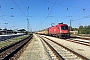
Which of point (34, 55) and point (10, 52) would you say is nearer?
point (34, 55)

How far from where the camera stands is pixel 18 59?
37.6 feet

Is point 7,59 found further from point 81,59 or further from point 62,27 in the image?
point 62,27

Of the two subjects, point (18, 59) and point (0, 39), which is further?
point (0, 39)

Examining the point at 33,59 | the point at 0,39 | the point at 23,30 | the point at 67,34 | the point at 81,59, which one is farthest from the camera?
the point at 23,30

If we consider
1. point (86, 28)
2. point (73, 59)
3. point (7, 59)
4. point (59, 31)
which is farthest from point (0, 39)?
point (86, 28)

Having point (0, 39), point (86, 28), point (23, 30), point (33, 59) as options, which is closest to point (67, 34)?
point (0, 39)

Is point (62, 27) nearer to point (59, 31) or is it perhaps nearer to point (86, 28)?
point (59, 31)

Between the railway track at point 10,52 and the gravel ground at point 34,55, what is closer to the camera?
the gravel ground at point 34,55

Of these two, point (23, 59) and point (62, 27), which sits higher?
point (62, 27)

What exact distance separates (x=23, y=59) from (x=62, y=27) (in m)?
29.1

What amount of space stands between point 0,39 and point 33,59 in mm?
20950

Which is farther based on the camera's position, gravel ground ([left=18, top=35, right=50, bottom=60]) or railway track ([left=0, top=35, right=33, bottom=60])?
railway track ([left=0, top=35, right=33, bottom=60])

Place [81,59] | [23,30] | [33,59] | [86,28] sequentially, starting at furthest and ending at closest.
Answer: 1. [23,30]
2. [86,28]
3. [33,59]
4. [81,59]

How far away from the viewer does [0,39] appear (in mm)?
31016
